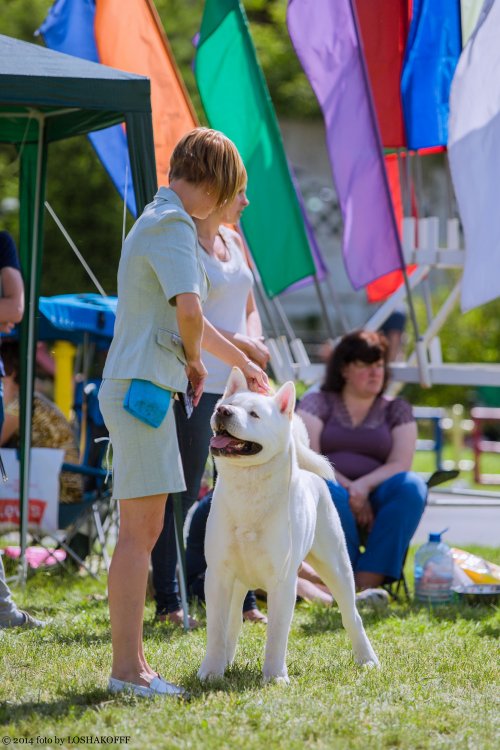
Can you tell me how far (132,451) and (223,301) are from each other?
58.3 inches

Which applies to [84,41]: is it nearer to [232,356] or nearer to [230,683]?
[232,356]

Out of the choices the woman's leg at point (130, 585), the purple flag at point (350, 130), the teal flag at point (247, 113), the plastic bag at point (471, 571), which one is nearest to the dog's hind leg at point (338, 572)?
the woman's leg at point (130, 585)

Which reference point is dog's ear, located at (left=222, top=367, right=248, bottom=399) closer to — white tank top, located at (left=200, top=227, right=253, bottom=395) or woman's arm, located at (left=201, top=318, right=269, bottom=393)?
woman's arm, located at (left=201, top=318, right=269, bottom=393)

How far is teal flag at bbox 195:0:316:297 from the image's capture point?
6.54m

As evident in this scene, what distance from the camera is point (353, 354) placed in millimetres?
6137

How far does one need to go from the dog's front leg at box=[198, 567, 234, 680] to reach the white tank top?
1.24 m

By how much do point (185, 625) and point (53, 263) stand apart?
19498 millimetres

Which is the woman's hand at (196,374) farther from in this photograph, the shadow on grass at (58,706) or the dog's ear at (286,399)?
the shadow on grass at (58,706)

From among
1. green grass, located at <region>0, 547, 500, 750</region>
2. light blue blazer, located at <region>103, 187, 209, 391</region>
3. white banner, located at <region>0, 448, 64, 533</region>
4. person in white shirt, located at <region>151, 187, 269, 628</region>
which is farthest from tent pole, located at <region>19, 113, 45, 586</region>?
light blue blazer, located at <region>103, 187, 209, 391</region>

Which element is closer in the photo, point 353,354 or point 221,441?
point 221,441

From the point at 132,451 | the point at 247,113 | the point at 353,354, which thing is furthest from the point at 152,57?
the point at 132,451

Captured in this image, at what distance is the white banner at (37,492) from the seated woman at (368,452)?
1.57 meters

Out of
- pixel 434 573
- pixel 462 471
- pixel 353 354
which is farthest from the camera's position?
pixel 462 471

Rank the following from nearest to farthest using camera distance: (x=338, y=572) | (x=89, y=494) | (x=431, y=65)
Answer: (x=338, y=572)
(x=89, y=494)
(x=431, y=65)
